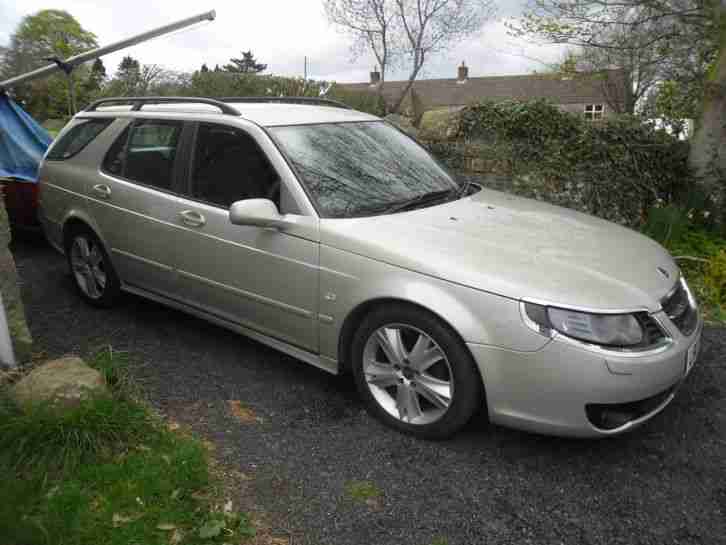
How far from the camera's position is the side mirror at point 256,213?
11.2 ft

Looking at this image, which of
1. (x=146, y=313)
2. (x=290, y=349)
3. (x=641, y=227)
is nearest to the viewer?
(x=290, y=349)

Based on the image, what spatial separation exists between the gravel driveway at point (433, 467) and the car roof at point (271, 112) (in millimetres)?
1626

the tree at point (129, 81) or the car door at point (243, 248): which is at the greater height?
the tree at point (129, 81)

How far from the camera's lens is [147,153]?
4.51 meters

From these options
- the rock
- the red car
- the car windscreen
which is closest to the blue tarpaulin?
the red car

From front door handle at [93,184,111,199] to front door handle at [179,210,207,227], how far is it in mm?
927

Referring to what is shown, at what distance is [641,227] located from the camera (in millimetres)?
6684

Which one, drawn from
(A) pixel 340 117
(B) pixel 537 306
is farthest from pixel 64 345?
(B) pixel 537 306

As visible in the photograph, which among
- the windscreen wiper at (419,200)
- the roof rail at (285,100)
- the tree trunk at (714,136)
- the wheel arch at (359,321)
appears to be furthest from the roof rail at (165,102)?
the tree trunk at (714,136)

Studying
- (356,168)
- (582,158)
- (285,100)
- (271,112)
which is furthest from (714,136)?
(271,112)

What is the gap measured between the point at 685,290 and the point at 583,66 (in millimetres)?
11716

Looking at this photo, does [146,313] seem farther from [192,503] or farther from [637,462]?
[637,462]

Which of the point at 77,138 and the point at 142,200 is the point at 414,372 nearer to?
the point at 142,200

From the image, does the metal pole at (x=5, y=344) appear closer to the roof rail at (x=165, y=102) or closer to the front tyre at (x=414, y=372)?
the roof rail at (x=165, y=102)
